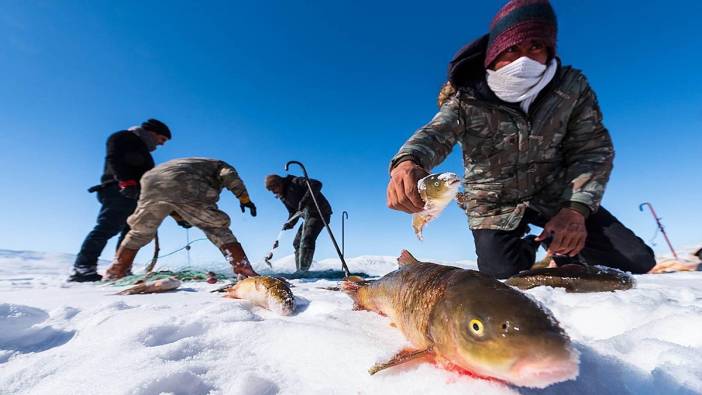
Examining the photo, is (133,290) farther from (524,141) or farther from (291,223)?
(291,223)

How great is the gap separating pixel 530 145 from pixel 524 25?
1.26m

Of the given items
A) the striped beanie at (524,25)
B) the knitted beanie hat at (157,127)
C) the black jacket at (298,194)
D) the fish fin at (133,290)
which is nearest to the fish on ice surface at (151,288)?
the fish fin at (133,290)

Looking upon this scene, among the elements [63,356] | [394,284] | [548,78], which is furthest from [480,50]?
[63,356]

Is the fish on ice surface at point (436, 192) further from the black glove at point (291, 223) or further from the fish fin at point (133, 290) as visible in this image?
the black glove at point (291, 223)

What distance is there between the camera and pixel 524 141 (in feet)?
11.7

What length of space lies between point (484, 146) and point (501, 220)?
926 millimetres

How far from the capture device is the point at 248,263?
5008 mm

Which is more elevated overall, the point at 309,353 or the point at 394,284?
the point at 394,284

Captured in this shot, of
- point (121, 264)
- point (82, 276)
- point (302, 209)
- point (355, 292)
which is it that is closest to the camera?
point (355, 292)

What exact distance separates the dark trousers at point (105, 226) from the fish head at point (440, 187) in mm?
6349

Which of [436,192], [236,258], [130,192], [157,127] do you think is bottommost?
[236,258]

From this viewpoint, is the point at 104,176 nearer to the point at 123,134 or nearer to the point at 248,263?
the point at 123,134

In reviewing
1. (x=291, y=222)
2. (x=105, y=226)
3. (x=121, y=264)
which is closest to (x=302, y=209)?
(x=291, y=222)

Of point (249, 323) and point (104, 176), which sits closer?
point (249, 323)
